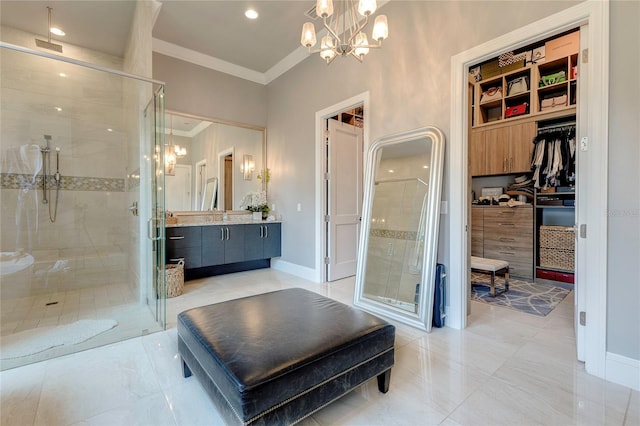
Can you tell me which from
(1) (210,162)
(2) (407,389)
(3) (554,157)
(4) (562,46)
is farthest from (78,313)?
(4) (562,46)

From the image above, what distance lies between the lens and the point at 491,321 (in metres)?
2.78

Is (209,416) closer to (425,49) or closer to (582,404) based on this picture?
(582,404)

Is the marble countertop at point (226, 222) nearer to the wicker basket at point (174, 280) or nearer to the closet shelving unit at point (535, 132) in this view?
the wicker basket at point (174, 280)

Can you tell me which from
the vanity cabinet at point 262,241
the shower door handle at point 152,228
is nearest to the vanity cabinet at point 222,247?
the vanity cabinet at point 262,241

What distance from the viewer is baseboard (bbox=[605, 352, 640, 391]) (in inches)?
68.5

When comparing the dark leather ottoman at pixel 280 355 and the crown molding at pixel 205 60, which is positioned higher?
the crown molding at pixel 205 60

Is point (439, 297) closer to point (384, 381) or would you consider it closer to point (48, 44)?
point (384, 381)

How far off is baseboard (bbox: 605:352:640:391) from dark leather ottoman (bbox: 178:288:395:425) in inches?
57.0

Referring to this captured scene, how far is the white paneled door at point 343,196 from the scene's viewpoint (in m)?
4.22

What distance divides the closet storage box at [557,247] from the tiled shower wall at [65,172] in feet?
18.7

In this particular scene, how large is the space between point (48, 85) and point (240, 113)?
8.07 ft

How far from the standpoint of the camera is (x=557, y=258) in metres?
3.99

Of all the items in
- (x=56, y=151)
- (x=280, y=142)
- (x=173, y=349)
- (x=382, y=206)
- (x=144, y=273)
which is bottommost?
(x=173, y=349)

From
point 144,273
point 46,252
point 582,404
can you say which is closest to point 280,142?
point 144,273
